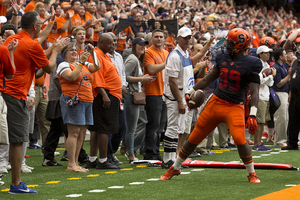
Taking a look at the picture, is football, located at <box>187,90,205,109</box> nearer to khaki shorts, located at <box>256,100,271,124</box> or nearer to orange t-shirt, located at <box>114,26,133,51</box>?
khaki shorts, located at <box>256,100,271,124</box>

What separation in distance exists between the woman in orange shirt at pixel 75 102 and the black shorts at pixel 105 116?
22 centimetres

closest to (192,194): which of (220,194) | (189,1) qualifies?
(220,194)

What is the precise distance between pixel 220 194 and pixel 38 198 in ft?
6.67

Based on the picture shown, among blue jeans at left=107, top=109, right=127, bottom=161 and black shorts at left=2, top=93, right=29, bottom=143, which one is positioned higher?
black shorts at left=2, top=93, right=29, bottom=143

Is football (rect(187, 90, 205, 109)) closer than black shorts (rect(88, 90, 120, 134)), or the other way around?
football (rect(187, 90, 205, 109))

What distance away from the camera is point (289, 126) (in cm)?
1098

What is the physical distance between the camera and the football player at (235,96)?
240 inches

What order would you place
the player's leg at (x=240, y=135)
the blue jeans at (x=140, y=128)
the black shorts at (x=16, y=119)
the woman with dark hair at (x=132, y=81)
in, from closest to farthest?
the black shorts at (x=16, y=119) → the player's leg at (x=240, y=135) → the woman with dark hair at (x=132, y=81) → the blue jeans at (x=140, y=128)

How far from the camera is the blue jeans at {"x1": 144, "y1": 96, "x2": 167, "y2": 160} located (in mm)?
8664

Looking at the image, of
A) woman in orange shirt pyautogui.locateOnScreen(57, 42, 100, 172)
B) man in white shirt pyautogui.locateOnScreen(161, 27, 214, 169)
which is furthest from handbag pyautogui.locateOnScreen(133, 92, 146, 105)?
woman in orange shirt pyautogui.locateOnScreen(57, 42, 100, 172)

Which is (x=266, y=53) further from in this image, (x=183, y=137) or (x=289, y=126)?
(x=183, y=137)

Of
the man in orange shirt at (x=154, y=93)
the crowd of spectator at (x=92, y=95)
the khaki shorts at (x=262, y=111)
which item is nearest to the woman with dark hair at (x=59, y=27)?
the crowd of spectator at (x=92, y=95)

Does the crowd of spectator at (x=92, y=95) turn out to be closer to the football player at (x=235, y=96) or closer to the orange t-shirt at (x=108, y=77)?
the orange t-shirt at (x=108, y=77)

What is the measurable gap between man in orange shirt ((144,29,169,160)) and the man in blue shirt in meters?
4.06
